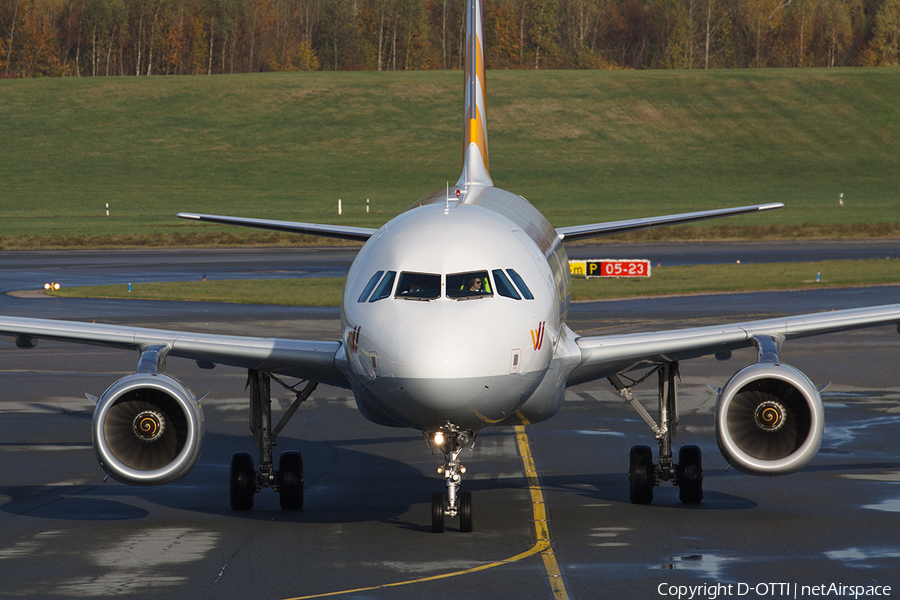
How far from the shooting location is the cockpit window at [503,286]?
12773 millimetres

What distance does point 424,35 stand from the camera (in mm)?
178000

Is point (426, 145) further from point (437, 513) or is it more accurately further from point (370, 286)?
point (370, 286)

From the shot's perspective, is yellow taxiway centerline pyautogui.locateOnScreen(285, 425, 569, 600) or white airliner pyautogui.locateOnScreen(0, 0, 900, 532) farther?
white airliner pyautogui.locateOnScreen(0, 0, 900, 532)

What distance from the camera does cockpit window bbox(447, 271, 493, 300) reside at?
12500mm

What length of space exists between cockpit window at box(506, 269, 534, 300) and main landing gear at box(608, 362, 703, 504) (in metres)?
3.39

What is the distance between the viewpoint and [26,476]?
1731 cm

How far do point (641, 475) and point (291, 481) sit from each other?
469cm

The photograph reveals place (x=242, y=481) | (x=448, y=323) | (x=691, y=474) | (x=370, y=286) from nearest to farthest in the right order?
(x=448, y=323)
(x=370, y=286)
(x=242, y=481)
(x=691, y=474)

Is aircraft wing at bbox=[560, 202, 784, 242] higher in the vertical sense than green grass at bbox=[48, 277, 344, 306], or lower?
higher

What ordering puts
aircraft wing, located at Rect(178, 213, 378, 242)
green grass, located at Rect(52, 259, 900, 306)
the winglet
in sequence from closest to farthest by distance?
aircraft wing, located at Rect(178, 213, 378, 242) → the winglet → green grass, located at Rect(52, 259, 900, 306)

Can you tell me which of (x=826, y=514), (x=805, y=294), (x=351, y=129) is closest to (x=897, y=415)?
(x=826, y=514)

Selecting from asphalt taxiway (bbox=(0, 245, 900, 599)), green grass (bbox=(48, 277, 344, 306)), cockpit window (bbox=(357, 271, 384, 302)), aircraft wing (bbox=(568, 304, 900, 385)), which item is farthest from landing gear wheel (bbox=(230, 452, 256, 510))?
green grass (bbox=(48, 277, 344, 306))

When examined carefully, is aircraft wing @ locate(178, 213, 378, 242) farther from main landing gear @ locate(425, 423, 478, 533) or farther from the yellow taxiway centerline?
main landing gear @ locate(425, 423, 478, 533)
